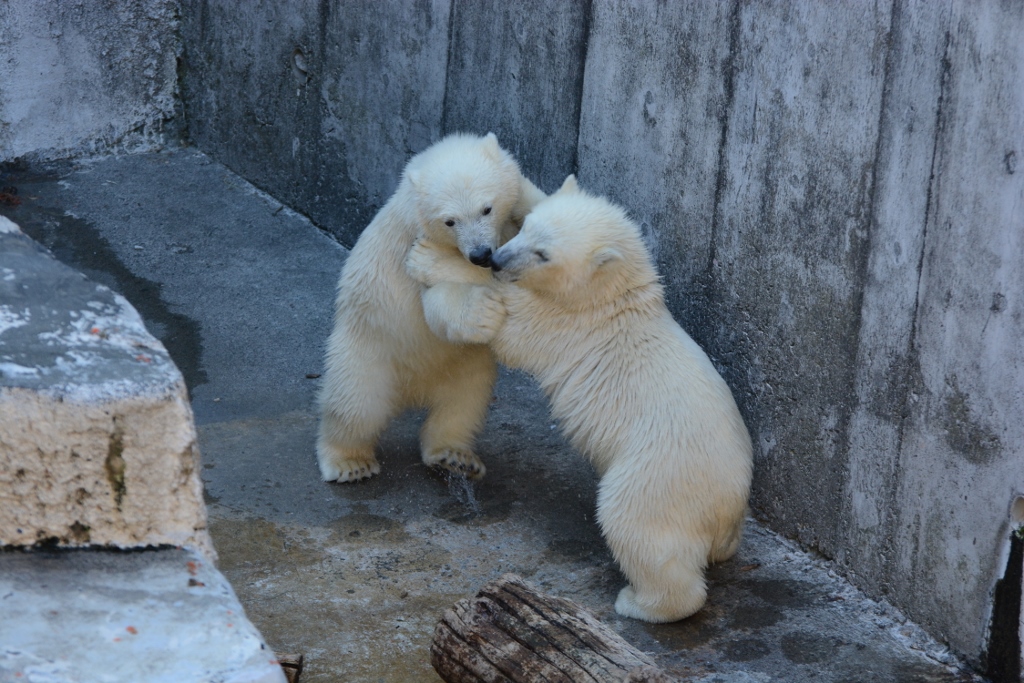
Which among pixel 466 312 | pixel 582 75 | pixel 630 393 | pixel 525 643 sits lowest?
pixel 525 643

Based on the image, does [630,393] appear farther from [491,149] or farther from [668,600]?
[491,149]

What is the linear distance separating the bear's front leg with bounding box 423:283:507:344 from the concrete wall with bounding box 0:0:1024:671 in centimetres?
72

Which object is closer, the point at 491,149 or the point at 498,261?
the point at 498,261

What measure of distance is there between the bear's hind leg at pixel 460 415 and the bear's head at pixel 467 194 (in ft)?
1.62

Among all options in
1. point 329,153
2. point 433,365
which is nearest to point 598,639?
point 433,365

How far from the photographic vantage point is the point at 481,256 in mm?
3053

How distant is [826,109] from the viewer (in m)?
2.89

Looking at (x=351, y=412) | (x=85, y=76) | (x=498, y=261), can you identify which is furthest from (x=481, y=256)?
(x=85, y=76)

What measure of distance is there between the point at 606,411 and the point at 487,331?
39 centimetres

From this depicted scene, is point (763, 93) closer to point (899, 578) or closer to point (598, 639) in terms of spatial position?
point (899, 578)

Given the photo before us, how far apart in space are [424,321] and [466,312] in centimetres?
35

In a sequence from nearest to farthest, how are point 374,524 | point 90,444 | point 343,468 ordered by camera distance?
point 90,444
point 374,524
point 343,468

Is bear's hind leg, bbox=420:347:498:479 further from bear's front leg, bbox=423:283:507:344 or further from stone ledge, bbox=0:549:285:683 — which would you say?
stone ledge, bbox=0:549:285:683

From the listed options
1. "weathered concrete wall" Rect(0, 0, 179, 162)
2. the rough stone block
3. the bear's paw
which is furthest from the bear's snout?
"weathered concrete wall" Rect(0, 0, 179, 162)
